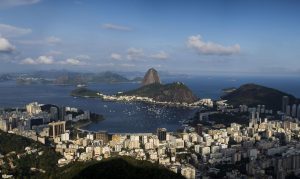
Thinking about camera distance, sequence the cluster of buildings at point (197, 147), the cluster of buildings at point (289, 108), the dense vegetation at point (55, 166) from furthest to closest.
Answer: the cluster of buildings at point (289, 108), the cluster of buildings at point (197, 147), the dense vegetation at point (55, 166)

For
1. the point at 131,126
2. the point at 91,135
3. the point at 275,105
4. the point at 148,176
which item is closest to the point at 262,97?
the point at 275,105

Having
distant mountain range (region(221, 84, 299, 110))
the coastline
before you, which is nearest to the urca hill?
the coastline

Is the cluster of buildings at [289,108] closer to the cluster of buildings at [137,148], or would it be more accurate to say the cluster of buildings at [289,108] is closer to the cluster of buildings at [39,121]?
the cluster of buildings at [137,148]

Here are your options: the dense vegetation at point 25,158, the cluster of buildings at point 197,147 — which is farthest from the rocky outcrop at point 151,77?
the dense vegetation at point 25,158

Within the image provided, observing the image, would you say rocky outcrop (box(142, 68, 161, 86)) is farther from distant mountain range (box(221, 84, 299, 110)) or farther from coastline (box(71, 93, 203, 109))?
distant mountain range (box(221, 84, 299, 110))

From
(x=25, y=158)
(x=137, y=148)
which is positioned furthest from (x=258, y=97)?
(x=25, y=158)

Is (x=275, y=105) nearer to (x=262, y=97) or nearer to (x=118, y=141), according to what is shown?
(x=262, y=97)
